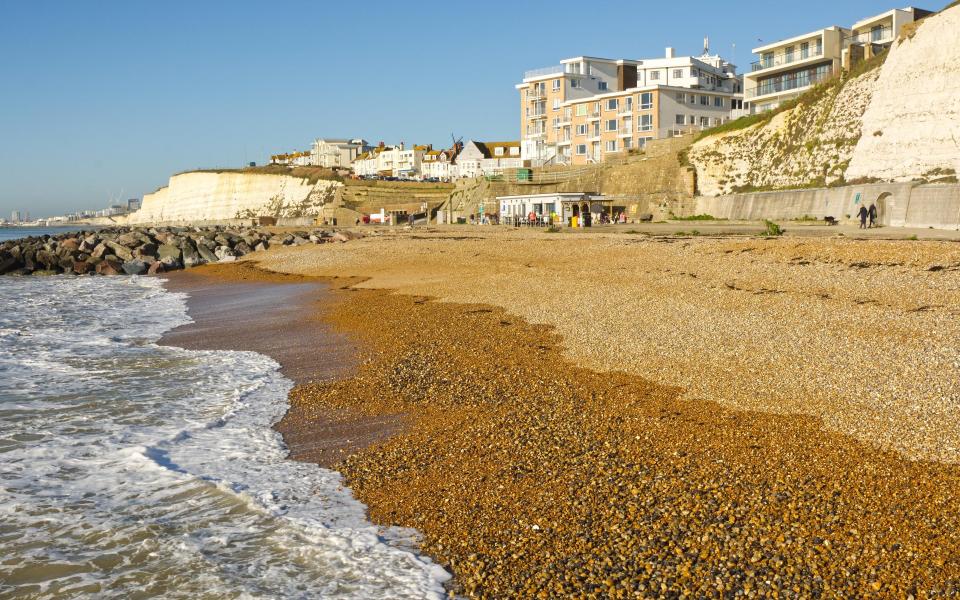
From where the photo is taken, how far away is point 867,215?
31469mm


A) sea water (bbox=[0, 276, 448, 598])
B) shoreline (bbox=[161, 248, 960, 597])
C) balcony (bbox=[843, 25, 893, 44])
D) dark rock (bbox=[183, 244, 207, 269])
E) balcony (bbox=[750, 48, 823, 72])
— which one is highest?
balcony (bbox=[843, 25, 893, 44])

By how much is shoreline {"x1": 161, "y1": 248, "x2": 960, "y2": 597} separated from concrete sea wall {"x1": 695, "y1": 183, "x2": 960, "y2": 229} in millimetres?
24659

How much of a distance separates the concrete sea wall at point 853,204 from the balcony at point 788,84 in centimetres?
1982

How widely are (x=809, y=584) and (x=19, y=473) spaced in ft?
25.0

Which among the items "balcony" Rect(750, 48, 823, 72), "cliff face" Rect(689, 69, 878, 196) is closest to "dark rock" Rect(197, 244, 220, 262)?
"cliff face" Rect(689, 69, 878, 196)

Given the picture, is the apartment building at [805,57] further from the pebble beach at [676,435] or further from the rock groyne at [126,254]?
the pebble beach at [676,435]

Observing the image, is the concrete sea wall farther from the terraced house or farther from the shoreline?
the terraced house

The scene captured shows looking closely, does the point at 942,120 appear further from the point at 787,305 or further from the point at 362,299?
the point at 362,299

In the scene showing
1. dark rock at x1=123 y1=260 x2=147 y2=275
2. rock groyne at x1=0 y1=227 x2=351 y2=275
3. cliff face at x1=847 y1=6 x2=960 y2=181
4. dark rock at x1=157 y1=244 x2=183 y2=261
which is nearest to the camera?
cliff face at x1=847 y1=6 x2=960 y2=181

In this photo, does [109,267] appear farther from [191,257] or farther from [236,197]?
[236,197]

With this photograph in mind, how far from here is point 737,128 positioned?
Result: 51.8 metres

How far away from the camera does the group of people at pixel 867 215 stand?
30.5 m

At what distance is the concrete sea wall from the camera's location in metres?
28.7

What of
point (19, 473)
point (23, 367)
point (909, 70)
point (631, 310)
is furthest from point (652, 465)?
point (909, 70)
